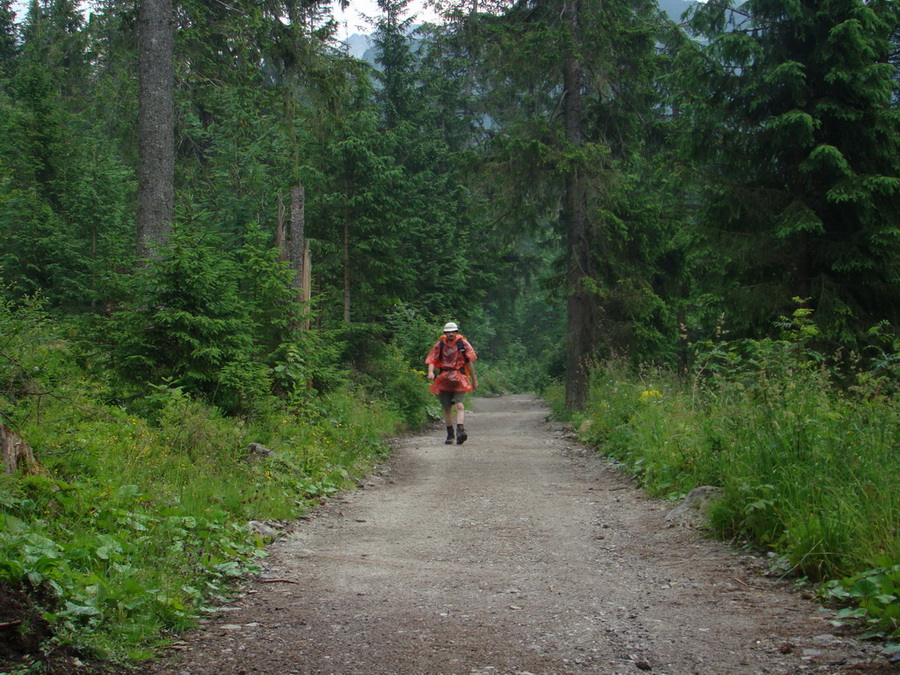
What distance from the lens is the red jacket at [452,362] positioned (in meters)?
12.7

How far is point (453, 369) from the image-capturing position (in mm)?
12719

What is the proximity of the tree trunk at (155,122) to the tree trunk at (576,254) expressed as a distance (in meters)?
9.97

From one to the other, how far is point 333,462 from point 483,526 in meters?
3.05

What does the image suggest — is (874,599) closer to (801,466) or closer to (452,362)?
(801,466)

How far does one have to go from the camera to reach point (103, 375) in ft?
29.0

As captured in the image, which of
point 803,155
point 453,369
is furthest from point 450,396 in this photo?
point 803,155

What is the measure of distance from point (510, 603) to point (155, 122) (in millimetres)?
9370

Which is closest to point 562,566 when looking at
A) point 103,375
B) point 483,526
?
point 483,526

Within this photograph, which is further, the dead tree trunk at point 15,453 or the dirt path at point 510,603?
the dead tree trunk at point 15,453

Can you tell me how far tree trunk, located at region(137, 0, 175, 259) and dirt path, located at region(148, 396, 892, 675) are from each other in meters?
5.58

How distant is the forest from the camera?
4652 mm

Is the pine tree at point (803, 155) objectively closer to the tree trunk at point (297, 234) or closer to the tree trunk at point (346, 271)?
the tree trunk at point (297, 234)

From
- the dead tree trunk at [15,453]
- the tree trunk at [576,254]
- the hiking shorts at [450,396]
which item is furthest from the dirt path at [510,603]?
the tree trunk at [576,254]

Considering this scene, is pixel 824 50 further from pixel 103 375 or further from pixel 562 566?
pixel 103 375
